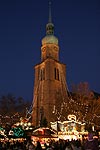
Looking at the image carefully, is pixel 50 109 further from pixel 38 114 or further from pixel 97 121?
pixel 97 121

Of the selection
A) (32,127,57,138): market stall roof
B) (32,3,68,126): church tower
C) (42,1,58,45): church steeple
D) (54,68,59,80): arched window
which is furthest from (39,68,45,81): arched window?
(32,127,57,138): market stall roof

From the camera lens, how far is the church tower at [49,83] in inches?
2179

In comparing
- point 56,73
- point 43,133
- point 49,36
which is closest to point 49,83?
point 56,73

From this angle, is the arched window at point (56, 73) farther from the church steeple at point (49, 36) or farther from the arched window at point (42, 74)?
the church steeple at point (49, 36)

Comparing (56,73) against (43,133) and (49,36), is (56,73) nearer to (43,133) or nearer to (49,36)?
(49,36)

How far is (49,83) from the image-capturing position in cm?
5734

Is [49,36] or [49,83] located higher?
[49,36]

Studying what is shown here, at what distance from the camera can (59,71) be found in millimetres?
60688

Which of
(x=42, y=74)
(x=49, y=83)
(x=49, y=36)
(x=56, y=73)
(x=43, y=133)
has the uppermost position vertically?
(x=49, y=36)

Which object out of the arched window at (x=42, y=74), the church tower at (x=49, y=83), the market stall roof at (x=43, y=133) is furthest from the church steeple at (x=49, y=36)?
the market stall roof at (x=43, y=133)

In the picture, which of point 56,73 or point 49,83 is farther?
point 56,73

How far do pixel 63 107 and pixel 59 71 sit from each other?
11.9 metres

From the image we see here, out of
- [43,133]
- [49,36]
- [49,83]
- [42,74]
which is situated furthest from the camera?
[49,36]

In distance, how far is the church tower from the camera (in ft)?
182
